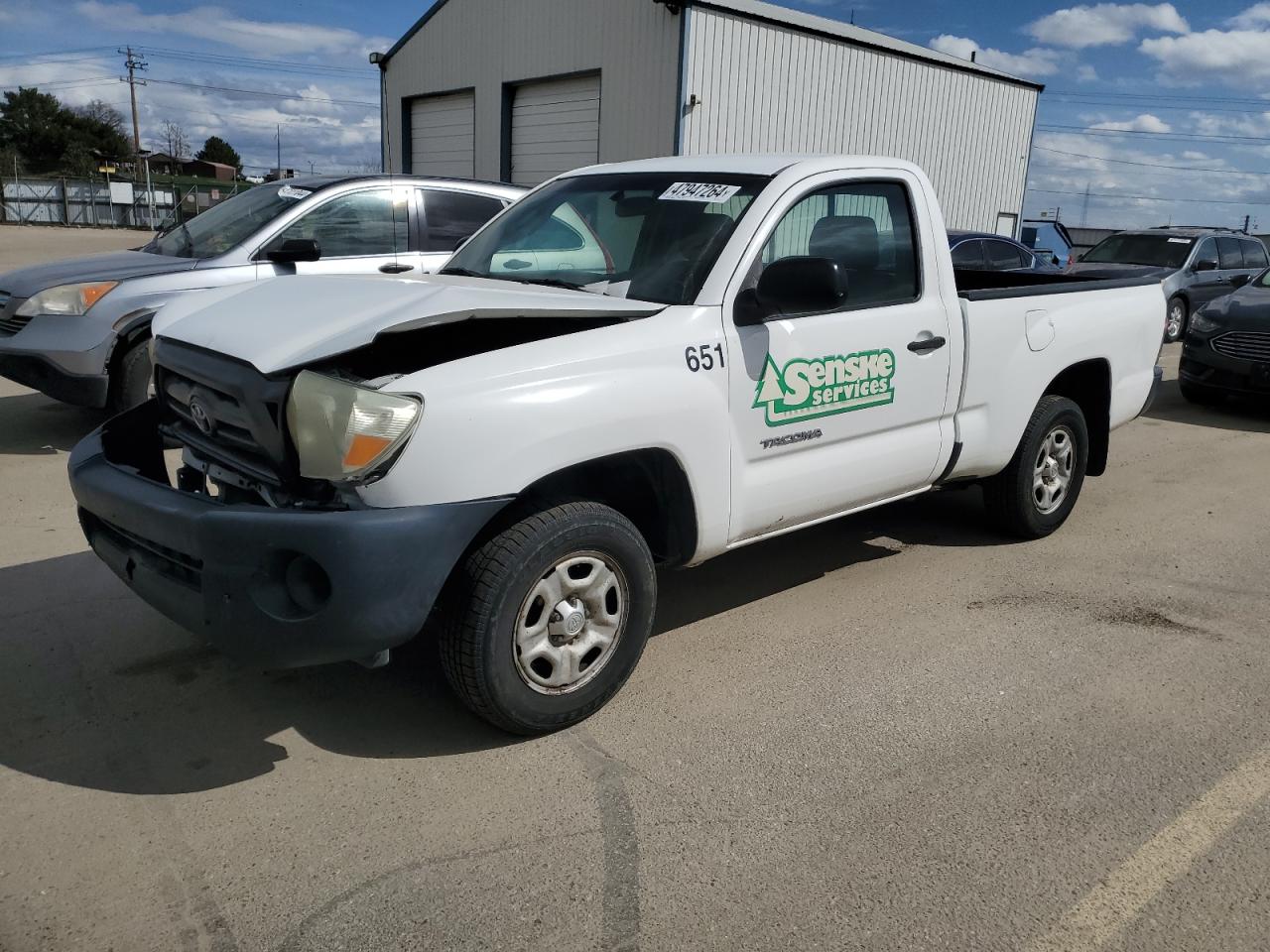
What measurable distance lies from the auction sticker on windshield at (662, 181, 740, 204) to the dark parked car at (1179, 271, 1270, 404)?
7483 mm

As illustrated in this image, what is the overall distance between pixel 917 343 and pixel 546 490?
1.87 meters

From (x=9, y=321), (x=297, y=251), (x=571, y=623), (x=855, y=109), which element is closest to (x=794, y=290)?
(x=571, y=623)

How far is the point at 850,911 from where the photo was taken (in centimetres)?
257

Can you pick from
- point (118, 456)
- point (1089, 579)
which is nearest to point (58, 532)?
point (118, 456)

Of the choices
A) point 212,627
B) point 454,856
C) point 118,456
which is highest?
point 118,456

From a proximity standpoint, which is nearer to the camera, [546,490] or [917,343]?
[546,490]

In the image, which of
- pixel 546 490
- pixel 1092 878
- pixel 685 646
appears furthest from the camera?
pixel 685 646

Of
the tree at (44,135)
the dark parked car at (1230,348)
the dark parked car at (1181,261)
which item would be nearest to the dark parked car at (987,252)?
the dark parked car at (1181,261)

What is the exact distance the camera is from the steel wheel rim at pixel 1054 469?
5.38 meters

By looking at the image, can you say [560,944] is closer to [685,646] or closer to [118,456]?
[685,646]

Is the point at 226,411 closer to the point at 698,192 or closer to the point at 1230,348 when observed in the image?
the point at 698,192

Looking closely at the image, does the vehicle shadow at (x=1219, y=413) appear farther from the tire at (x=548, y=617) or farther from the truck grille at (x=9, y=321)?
the truck grille at (x=9, y=321)

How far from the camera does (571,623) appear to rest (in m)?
3.27

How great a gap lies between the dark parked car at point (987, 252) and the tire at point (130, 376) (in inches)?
379
